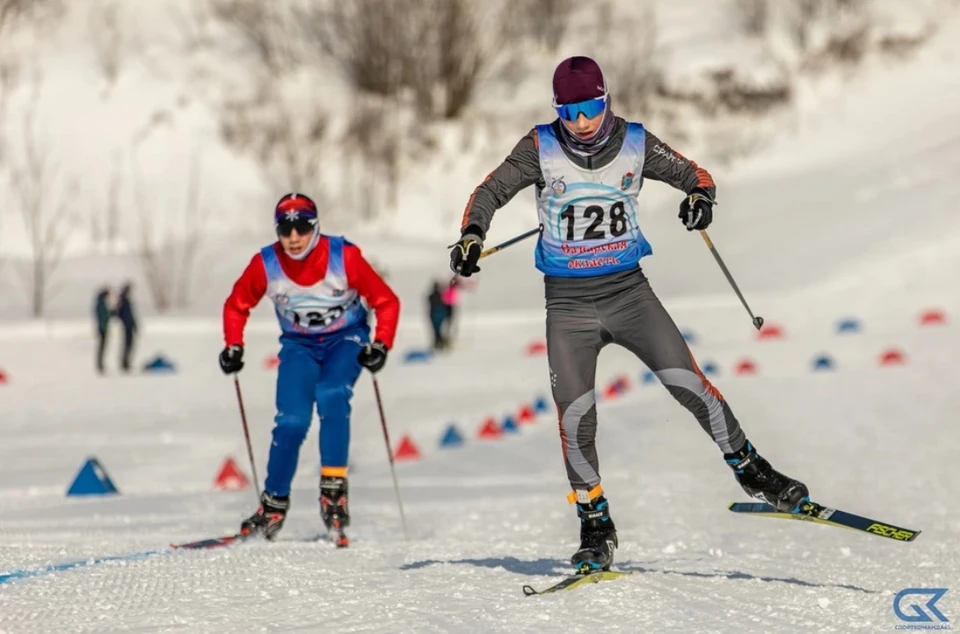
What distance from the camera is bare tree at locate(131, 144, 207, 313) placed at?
38125 millimetres

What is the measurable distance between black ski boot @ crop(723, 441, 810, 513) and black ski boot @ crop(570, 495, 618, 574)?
0.59 meters

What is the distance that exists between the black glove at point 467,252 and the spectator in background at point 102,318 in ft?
58.8

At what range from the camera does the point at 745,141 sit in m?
48.0

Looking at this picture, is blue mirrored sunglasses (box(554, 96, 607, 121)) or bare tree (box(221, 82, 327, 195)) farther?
bare tree (box(221, 82, 327, 195))

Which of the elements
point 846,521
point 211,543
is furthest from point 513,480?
point 846,521

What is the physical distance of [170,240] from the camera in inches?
1569

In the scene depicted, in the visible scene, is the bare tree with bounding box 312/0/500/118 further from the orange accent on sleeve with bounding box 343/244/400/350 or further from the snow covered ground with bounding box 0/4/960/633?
the orange accent on sleeve with bounding box 343/244/400/350

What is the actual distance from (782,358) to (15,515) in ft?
44.1

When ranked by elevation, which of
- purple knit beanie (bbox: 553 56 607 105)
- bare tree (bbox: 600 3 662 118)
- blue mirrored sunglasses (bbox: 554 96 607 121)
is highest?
bare tree (bbox: 600 3 662 118)

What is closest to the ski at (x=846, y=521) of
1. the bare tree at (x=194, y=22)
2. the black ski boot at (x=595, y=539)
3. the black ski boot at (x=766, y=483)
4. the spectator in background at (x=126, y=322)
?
the black ski boot at (x=766, y=483)

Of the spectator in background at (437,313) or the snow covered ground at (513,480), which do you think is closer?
→ the snow covered ground at (513,480)

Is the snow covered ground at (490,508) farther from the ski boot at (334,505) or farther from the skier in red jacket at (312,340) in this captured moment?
the skier in red jacket at (312,340)

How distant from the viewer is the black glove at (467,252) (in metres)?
5.55

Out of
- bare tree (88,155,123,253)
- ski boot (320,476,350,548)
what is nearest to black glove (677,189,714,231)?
ski boot (320,476,350,548)
